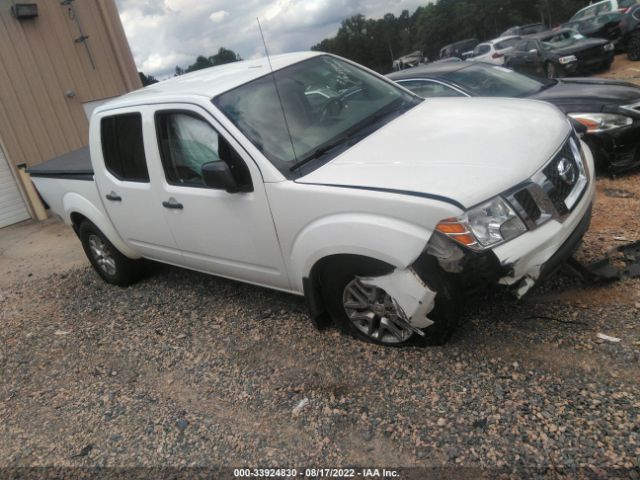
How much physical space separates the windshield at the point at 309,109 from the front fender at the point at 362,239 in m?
0.42

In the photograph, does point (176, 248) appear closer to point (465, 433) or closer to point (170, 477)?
point (170, 477)

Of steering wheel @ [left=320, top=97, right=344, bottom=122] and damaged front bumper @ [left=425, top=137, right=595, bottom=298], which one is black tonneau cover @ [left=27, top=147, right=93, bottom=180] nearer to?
steering wheel @ [left=320, top=97, right=344, bottom=122]

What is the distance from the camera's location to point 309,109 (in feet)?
11.6

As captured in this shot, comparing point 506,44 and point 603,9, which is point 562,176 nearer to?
point 603,9

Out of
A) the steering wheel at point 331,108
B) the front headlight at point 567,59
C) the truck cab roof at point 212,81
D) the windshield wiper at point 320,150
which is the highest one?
the truck cab roof at point 212,81

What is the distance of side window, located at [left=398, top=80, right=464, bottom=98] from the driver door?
323 cm

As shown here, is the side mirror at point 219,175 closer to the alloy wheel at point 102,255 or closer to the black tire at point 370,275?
the black tire at point 370,275

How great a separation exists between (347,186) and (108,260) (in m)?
3.50

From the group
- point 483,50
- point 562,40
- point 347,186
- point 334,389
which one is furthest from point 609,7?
point 334,389

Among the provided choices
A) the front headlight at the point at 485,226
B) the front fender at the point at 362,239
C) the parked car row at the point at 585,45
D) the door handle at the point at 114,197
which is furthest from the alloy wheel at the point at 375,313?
the parked car row at the point at 585,45

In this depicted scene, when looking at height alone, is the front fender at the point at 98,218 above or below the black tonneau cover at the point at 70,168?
below

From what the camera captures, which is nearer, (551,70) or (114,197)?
(114,197)

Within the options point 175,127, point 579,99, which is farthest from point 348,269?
point 579,99

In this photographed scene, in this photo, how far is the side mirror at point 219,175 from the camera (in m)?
3.12
